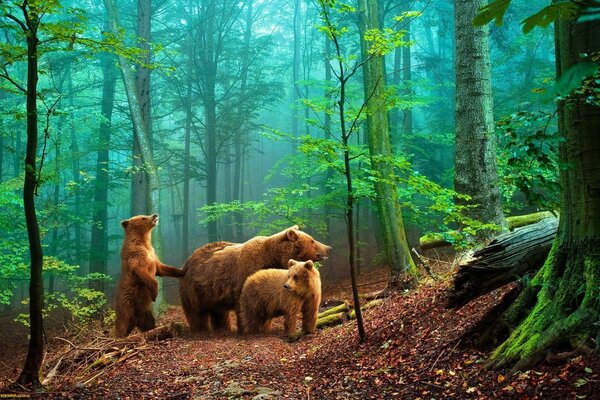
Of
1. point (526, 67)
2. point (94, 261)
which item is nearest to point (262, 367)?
point (94, 261)

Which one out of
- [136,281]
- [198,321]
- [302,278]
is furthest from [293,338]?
[136,281]

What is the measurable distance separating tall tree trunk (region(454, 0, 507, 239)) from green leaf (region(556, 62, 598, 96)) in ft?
19.1

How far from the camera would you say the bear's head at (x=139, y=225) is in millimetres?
8148

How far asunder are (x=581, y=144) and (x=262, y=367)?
4.17 meters

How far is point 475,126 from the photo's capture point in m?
6.62

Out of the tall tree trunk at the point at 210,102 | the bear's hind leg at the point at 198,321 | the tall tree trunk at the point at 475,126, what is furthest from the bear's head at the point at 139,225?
the tall tree trunk at the point at 210,102

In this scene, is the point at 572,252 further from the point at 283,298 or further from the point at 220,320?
the point at 220,320

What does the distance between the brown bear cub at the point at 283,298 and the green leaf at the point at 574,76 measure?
6.33 metres

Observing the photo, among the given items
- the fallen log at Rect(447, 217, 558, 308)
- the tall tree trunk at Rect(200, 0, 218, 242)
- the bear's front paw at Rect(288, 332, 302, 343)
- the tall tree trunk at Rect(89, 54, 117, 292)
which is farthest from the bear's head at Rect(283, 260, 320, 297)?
the tall tree trunk at Rect(200, 0, 218, 242)

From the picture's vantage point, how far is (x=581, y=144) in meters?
3.38

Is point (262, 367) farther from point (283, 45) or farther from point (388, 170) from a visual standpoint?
point (283, 45)

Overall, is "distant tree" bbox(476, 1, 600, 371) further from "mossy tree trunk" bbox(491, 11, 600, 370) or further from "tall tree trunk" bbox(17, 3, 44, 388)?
"tall tree trunk" bbox(17, 3, 44, 388)

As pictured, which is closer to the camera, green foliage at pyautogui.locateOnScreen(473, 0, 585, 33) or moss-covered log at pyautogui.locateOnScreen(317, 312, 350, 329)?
green foliage at pyautogui.locateOnScreen(473, 0, 585, 33)

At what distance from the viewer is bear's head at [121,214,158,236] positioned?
815cm
